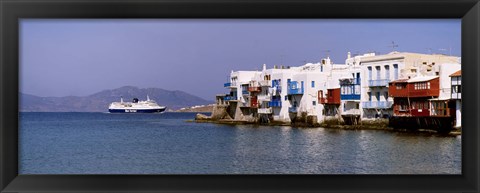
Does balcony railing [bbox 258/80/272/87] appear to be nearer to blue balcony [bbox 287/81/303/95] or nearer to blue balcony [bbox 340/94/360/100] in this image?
blue balcony [bbox 287/81/303/95]

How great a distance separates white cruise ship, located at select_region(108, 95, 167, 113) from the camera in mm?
37969

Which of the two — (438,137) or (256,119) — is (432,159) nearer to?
(438,137)

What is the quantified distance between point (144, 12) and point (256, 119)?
2081 centimetres

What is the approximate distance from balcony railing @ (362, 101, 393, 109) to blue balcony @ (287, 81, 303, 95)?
2768 millimetres

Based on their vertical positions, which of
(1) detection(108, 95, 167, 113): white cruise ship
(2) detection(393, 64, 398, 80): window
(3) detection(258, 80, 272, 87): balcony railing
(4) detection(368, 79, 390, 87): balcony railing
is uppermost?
(2) detection(393, 64, 398, 80): window

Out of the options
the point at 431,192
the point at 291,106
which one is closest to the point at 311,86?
the point at 291,106

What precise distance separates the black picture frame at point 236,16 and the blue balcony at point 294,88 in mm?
17069

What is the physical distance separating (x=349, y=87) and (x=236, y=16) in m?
15.8

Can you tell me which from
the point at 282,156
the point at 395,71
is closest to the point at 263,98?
the point at 395,71

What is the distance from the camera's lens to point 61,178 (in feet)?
5.84

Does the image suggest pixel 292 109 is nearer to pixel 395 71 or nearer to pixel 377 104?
pixel 377 104

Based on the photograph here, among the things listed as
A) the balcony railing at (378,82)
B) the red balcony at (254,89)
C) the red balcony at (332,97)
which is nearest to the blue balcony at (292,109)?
the red balcony at (332,97)

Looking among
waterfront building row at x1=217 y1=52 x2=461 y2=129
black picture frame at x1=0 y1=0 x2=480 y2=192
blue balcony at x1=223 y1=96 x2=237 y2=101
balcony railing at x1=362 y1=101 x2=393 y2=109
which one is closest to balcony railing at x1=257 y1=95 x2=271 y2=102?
waterfront building row at x1=217 y1=52 x2=461 y2=129

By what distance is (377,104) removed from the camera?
16172 millimetres
